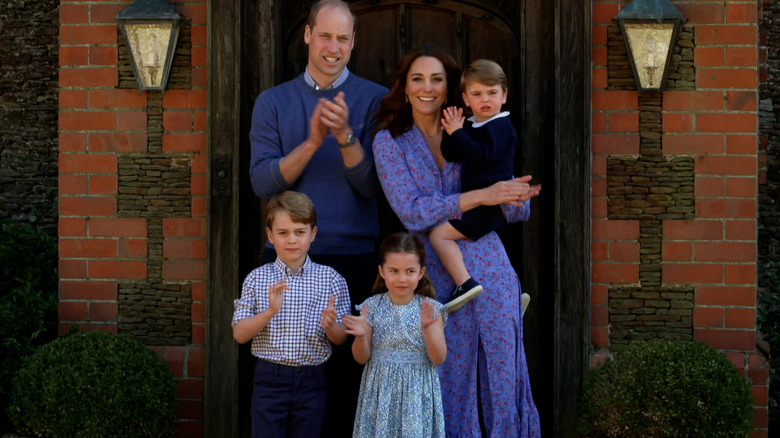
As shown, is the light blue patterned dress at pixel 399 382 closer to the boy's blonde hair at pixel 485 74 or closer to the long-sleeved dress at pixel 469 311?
the long-sleeved dress at pixel 469 311

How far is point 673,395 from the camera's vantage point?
12.3 feet

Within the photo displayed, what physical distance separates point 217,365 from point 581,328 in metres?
1.78

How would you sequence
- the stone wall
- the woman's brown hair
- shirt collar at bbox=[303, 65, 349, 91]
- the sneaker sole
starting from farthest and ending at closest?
the stone wall → shirt collar at bbox=[303, 65, 349, 91] → the woman's brown hair → the sneaker sole

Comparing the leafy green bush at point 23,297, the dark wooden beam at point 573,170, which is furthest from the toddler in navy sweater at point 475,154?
the leafy green bush at point 23,297

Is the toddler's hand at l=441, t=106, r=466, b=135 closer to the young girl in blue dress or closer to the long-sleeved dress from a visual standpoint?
the long-sleeved dress

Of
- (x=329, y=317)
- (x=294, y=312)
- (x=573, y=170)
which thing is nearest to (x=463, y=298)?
(x=329, y=317)

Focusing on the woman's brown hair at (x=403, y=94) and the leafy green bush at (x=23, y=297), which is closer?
the woman's brown hair at (x=403, y=94)

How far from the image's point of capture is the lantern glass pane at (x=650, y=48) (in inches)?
164

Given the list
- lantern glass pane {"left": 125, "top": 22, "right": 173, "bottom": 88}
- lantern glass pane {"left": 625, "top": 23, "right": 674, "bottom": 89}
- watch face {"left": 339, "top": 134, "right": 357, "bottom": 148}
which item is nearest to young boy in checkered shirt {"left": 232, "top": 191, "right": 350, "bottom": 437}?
watch face {"left": 339, "top": 134, "right": 357, "bottom": 148}

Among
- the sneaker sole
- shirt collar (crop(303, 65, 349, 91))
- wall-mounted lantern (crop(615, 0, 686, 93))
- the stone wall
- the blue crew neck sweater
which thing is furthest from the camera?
the stone wall

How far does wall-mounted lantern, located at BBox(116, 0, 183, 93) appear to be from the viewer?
430 centimetres

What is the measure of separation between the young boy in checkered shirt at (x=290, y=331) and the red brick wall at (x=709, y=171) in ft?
5.07

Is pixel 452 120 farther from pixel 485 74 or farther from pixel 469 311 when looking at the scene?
pixel 469 311

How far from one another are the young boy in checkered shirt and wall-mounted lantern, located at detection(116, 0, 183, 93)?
1.31m
